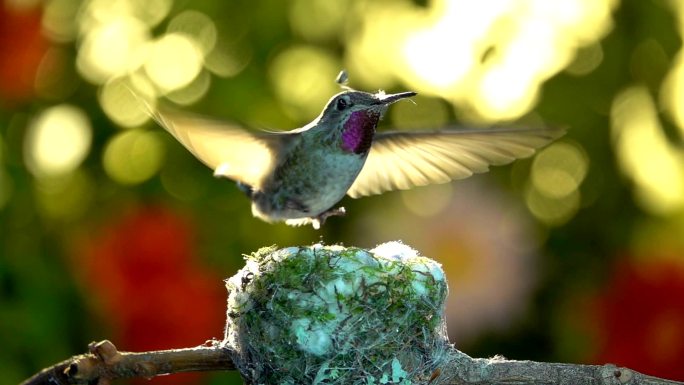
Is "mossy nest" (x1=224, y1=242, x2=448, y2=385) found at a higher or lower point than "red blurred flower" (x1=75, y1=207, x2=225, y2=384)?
lower

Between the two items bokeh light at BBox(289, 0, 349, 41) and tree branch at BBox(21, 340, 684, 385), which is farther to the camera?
bokeh light at BBox(289, 0, 349, 41)

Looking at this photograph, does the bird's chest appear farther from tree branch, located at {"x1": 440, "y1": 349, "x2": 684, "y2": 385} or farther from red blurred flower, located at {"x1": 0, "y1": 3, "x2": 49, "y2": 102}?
red blurred flower, located at {"x1": 0, "y1": 3, "x2": 49, "y2": 102}

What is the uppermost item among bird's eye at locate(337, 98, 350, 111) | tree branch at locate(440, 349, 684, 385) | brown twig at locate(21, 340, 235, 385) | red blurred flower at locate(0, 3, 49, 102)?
red blurred flower at locate(0, 3, 49, 102)

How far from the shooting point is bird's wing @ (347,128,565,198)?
7.84 feet

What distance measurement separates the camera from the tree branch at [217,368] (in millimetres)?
1828

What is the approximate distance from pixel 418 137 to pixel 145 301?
1.04 metres

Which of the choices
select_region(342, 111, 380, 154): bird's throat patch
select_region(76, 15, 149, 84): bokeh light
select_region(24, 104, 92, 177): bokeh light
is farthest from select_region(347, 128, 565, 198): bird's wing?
select_region(76, 15, 149, 84): bokeh light

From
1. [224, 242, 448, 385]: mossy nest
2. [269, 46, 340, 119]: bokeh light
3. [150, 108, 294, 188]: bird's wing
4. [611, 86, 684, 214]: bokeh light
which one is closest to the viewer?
[224, 242, 448, 385]: mossy nest

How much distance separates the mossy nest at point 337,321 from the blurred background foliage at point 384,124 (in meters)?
1.33

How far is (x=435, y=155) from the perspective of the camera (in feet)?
8.46

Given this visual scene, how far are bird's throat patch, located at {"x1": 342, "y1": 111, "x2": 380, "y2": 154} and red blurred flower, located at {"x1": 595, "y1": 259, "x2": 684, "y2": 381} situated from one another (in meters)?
1.26

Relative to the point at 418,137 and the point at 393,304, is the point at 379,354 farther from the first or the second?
the point at 418,137

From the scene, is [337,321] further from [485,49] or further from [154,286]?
[485,49]

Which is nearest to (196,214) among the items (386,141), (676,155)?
(386,141)
